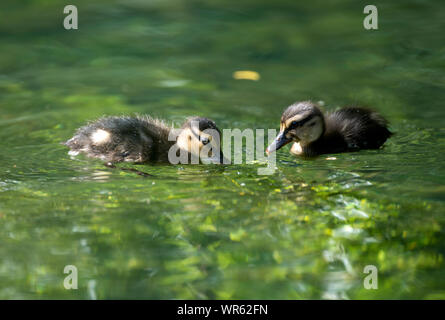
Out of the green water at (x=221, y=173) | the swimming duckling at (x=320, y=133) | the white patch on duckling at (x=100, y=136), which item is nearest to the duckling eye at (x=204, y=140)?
the green water at (x=221, y=173)

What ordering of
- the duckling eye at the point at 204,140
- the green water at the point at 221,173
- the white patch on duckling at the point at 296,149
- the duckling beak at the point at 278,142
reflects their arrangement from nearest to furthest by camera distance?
the green water at the point at 221,173
the duckling eye at the point at 204,140
the duckling beak at the point at 278,142
the white patch on duckling at the point at 296,149

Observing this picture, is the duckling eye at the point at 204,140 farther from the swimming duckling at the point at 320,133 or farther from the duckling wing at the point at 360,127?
the duckling wing at the point at 360,127

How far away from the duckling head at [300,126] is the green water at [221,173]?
261mm

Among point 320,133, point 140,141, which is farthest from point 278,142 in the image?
point 140,141

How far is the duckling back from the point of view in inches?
204

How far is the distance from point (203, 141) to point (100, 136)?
0.84m

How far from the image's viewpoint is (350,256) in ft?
11.7

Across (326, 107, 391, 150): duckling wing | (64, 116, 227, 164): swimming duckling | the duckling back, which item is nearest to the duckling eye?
(64, 116, 227, 164): swimming duckling

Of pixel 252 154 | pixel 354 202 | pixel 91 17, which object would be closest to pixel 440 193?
pixel 354 202

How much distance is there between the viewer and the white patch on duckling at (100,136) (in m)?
5.24

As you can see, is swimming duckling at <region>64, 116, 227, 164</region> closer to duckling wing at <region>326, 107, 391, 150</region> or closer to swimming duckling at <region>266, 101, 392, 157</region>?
swimming duckling at <region>266, 101, 392, 157</region>
